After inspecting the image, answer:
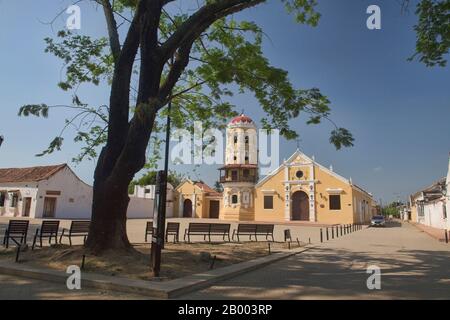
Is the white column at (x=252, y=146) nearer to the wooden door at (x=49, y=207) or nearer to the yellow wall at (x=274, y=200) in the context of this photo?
the yellow wall at (x=274, y=200)

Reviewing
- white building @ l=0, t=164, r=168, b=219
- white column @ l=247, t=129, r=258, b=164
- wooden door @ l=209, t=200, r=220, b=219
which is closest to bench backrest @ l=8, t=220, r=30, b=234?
white building @ l=0, t=164, r=168, b=219

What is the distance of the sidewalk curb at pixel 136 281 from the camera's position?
270 inches

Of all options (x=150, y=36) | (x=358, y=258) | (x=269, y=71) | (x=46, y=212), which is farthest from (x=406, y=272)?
(x=46, y=212)

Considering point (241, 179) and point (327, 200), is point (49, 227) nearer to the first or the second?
point (327, 200)

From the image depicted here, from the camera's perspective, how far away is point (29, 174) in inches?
1577

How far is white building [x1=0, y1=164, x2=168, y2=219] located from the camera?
37.1 m

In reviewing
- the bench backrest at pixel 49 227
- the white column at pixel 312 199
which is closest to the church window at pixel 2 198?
the bench backrest at pixel 49 227

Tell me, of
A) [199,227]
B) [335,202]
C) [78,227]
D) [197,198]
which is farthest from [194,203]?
[78,227]

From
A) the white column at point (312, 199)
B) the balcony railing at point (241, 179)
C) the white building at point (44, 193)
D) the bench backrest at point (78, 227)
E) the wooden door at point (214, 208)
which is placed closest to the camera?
the bench backrest at point (78, 227)

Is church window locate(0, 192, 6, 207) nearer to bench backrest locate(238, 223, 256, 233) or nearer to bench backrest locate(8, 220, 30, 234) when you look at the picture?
bench backrest locate(8, 220, 30, 234)

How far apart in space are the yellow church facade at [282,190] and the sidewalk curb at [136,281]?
115 ft

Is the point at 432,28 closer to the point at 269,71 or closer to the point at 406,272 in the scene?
the point at 269,71
